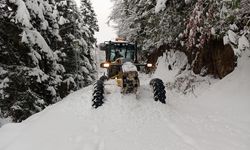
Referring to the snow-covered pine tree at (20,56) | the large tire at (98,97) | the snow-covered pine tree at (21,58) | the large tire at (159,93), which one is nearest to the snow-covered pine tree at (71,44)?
the snow-covered pine tree at (21,58)

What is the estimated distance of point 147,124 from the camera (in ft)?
32.3

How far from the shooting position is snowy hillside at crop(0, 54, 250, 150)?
7820 millimetres

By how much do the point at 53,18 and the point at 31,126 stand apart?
35.9 ft

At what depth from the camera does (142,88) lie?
47.7 feet

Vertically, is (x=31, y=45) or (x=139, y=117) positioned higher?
(x=31, y=45)

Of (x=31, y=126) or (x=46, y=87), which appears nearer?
(x=31, y=126)

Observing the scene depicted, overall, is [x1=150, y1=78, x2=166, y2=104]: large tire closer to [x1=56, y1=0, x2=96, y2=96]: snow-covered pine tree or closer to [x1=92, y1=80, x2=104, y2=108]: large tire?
[x1=92, y1=80, x2=104, y2=108]: large tire

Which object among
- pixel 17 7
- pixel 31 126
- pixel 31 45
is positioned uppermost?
pixel 17 7

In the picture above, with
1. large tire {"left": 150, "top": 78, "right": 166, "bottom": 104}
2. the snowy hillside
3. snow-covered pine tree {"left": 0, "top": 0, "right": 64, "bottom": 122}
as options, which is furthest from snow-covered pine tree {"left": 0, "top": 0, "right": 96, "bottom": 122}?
large tire {"left": 150, "top": 78, "right": 166, "bottom": 104}

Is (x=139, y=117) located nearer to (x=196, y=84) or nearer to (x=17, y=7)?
(x=196, y=84)

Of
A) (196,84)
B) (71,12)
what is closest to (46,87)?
(196,84)

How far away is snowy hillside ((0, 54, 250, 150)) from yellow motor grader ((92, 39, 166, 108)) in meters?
0.33

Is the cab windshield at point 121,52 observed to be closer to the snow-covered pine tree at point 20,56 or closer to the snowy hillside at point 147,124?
the snowy hillside at point 147,124

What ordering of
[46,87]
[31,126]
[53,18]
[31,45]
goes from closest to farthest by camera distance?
[31,126]
[31,45]
[46,87]
[53,18]
